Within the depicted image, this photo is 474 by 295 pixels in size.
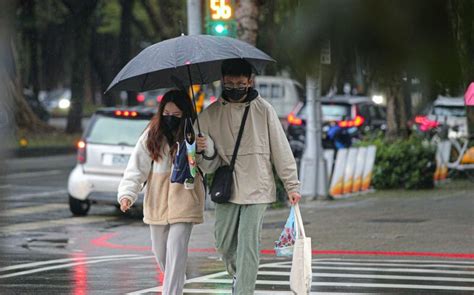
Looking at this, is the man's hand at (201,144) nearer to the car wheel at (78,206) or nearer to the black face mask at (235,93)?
the black face mask at (235,93)

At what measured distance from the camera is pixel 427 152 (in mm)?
20031

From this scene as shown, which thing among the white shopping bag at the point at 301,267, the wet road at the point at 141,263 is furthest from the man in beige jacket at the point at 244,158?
the wet road at the point at 141,263

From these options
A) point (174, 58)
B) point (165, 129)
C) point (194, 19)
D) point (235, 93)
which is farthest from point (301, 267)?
point (194, 19)

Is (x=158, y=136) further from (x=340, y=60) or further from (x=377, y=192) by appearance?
(x=377, y=192)

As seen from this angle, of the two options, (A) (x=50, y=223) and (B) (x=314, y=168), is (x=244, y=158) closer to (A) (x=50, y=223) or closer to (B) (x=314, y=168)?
(A) (x=50, y=223)

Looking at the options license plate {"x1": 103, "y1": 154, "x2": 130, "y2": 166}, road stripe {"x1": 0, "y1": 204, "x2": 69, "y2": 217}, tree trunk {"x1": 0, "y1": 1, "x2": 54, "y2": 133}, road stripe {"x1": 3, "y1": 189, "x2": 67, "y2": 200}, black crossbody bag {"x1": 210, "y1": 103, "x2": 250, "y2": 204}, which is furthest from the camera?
road stripe {"x1": 3, "y1": 189, "x2": 67, "y2": 200}

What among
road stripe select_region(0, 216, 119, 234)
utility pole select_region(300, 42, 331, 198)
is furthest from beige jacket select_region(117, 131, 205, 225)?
utility pole select_region(300, 42, 331, 198)

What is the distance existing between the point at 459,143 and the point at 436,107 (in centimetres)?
1929

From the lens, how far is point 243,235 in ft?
22.1

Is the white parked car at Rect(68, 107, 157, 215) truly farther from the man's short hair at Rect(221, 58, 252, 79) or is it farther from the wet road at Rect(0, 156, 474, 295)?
the man's short hair at Rect(221, 58, 252, 79)

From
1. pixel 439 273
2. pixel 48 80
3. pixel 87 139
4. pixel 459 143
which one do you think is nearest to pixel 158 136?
pixel 439 273

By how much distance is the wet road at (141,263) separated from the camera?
8945 millimetres

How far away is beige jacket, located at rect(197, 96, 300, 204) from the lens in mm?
6754

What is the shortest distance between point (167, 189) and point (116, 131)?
9.54 m
